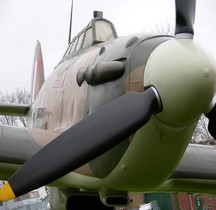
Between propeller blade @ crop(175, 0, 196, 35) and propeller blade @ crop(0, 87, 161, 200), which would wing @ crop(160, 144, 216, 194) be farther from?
propeller blade @ crop(175, 0, 196, 35)

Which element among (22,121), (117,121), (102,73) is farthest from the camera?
(22,121)

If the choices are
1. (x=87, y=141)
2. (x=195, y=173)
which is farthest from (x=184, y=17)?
(x=195, y=173)

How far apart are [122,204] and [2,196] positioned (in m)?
1.75

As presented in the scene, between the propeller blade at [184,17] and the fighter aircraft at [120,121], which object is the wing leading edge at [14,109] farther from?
the propeller blade at [184,17]

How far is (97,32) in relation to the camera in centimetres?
603

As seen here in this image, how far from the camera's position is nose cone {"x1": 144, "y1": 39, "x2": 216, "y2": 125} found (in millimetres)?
3635

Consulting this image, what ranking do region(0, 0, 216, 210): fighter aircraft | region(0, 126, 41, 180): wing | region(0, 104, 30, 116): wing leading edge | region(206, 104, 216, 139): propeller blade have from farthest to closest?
1. region(0, 104, 30, 116): wing leading edge
2. region(0, 126, 41, 180): wing
3. region(206, 104, 216, 139): propeller blade
4. region(0, 0, 216, 210): fighter aircraft

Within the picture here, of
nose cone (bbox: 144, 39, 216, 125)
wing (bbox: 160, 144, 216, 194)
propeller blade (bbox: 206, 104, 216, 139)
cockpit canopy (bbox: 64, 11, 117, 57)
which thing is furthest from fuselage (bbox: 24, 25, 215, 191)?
wing (bbox: 160, 144, 216, 194)

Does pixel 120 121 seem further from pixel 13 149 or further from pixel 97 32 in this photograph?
pixel 97 32

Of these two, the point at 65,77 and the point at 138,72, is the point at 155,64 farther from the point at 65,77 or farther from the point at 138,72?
the point at 65,77

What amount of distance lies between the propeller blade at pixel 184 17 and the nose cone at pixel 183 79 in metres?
0.14

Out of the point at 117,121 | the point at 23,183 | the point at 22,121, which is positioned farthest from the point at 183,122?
the point at 22,121

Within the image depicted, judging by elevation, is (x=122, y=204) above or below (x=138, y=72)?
below

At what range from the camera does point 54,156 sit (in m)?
3.92
